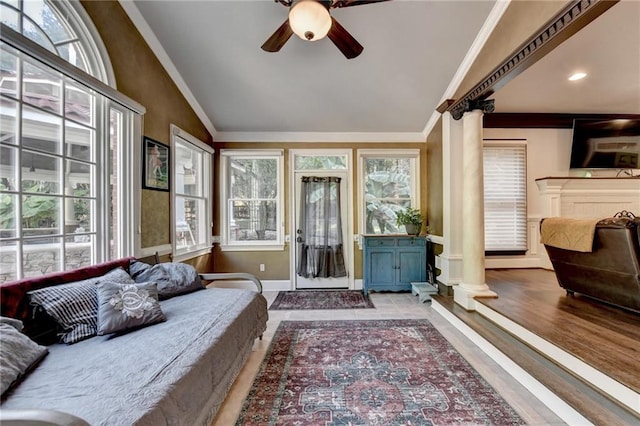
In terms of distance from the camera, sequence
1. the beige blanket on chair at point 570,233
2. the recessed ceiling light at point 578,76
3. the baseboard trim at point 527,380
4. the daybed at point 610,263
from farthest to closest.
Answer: the recessed ceiling light at point 578,76 → the beige blanket on chair at point 570,233 → the daybed at point 610,263 → the baseboard trim at point 527,380

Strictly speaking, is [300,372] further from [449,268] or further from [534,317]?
[449,268]

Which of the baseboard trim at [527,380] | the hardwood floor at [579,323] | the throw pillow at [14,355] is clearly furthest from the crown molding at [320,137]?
the throw pillow at [14,355]

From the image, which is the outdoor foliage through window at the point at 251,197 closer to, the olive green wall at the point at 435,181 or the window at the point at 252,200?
the window at the point at 252,200

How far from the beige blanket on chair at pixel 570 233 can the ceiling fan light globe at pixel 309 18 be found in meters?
2.72

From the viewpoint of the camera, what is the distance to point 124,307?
1741mm

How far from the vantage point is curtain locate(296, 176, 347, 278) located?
14.7ft

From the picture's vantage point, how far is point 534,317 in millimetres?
2441

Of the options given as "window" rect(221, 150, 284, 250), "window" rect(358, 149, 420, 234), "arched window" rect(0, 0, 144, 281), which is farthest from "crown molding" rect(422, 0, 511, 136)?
"arched window" rect(0, 0, 144, 281)

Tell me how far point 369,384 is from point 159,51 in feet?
12.0

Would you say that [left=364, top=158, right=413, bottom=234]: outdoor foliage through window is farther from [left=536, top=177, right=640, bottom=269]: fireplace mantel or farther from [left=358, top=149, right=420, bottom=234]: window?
[left=536, top=177, right=640, bottom=269]: fireplace mantel

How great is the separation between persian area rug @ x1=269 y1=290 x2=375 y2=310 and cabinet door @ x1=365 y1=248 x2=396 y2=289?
32 cm

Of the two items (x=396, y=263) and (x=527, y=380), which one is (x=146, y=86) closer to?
(x=396, y=263)

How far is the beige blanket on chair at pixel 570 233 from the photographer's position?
2.41m

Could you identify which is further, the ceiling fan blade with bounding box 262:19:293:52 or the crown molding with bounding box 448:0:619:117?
the ceiling fan blade with bounding box 262:19:293:52
